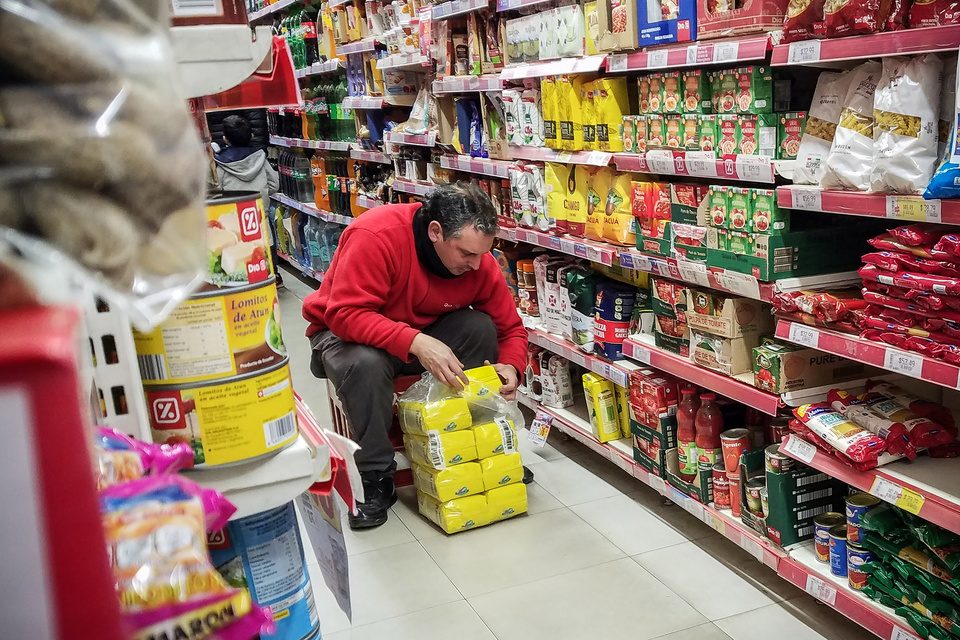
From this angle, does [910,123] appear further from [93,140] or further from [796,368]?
[93,140]

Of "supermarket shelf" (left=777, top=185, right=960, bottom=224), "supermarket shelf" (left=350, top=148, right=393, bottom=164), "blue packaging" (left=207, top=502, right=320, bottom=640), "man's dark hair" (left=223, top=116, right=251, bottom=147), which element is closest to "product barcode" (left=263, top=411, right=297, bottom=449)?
"blue packaging" (left=207, top=502, right=320, bottom=640)

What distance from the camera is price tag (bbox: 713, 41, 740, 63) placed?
2.50 meters

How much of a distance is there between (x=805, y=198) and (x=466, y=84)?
2.41m

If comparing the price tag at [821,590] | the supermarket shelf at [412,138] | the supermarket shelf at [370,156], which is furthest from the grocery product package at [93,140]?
the supermarket shelf at [370,156]

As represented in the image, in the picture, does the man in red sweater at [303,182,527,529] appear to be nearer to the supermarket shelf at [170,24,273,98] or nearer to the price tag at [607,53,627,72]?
the price tag at [607,53,627,72]

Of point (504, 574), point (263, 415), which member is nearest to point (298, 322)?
point (504, 574)

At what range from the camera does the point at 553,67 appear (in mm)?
3568

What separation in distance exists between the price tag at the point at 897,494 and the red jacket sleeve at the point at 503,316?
1747 mm

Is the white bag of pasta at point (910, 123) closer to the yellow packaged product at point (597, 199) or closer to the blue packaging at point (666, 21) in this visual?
the blue packaging at point (666, 21)

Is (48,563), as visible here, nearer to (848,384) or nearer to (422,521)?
(848,384)

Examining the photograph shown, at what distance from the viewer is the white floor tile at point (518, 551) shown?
3066 millimetres

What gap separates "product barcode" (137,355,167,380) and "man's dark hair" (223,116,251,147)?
702 cm

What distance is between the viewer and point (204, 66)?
3.34ft

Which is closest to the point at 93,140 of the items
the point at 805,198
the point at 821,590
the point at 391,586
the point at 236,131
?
the point at 805,198
